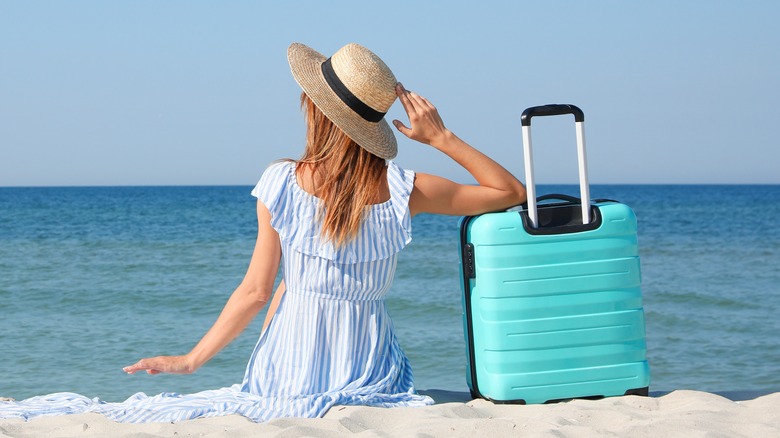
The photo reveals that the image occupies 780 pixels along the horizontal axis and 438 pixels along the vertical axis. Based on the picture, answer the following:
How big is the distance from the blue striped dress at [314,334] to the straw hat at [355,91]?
18cm

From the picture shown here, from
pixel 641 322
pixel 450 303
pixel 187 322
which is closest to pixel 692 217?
pixel 450 303

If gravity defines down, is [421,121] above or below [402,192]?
above

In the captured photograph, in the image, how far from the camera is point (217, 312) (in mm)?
7219

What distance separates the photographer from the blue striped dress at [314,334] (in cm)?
277

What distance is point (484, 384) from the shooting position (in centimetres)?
301

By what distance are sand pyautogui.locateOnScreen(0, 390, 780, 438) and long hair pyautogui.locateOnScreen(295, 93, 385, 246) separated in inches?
22.4

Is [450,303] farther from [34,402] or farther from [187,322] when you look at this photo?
[34,402]

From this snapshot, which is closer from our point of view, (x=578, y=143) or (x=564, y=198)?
(x=578, y=143)

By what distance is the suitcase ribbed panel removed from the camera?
2.87 metres

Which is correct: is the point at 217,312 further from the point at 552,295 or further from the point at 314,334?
the point at 552,295

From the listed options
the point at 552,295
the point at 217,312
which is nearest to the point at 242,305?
the point at 552,295

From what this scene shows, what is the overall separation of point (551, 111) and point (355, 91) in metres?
0.66

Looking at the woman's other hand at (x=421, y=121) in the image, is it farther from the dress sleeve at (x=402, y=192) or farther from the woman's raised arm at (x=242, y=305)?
the woman's raised arm at (x=242, y=305)

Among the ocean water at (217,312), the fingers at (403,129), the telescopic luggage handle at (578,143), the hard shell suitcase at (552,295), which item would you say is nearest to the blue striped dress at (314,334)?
the fingers at (403,129)
